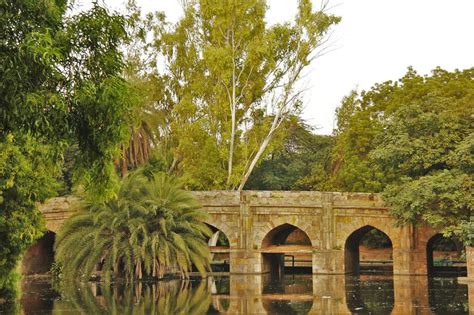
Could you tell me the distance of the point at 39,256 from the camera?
115 ft

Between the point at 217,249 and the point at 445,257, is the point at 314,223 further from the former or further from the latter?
the point at 445,257

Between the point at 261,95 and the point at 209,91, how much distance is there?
239 cm

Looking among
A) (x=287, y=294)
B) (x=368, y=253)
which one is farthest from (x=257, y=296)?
(x=368, y=253)

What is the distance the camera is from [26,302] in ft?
67.5

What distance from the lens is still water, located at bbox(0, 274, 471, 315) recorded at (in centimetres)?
1748

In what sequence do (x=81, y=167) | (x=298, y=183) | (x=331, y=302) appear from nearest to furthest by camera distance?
(x=81, y=167) < (x=331, y=302) < (x=298, y=183)

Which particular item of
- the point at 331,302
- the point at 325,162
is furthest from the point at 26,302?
the point at 325,162

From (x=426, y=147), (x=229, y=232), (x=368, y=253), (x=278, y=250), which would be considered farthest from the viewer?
(x=368, y=253)

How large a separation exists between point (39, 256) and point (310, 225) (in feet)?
43.3

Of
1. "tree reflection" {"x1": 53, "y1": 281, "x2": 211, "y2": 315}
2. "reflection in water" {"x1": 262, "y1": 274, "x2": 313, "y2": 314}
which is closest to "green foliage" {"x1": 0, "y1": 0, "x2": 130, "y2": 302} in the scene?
"tree reflection" {"x1": 53, "y1": 281, "x2": 211, "y2": 315}

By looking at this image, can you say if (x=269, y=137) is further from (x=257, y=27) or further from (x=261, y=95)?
(x=257, y=27)

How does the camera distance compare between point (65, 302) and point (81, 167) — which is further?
point (65, 302)

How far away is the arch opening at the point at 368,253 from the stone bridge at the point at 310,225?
141 mm

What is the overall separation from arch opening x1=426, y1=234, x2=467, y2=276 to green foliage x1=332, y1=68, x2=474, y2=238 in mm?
2194
